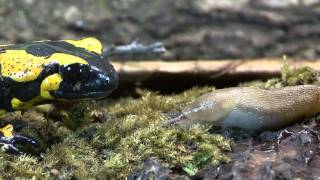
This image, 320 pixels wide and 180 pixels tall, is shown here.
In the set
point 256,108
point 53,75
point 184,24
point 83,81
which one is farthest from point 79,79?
point 184,24

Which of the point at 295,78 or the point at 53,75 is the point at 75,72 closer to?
the point at 53,75

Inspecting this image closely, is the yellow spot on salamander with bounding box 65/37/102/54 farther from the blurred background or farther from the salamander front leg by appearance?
the blurred background

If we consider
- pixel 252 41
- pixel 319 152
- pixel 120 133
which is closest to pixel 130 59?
pixel 252 41

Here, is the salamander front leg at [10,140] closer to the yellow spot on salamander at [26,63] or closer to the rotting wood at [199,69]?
the yellow spot on salamander at [26,63]

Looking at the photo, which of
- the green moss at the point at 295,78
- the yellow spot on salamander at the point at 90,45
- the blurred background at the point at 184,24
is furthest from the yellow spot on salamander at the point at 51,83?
the blurred background at the point at 184,24

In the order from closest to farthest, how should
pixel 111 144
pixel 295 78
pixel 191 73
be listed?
pixel 111 144, pixel 295 78, pixel 191 73

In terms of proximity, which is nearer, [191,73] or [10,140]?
[10,140]
